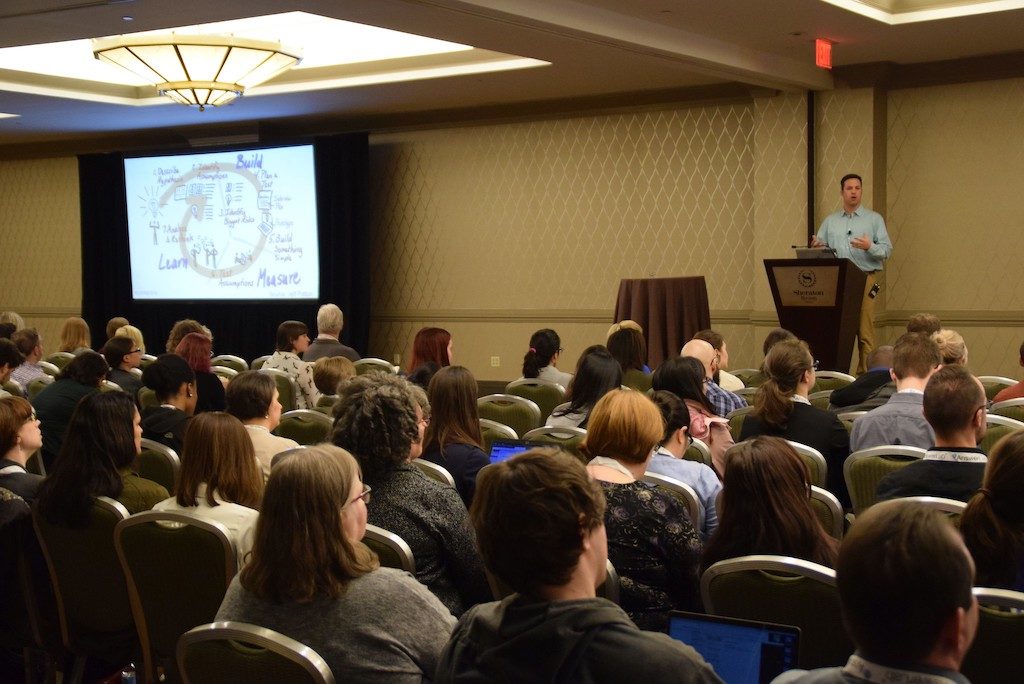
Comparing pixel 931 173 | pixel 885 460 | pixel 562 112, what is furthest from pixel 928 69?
pixel 885 460

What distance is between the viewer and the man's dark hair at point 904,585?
142 cm

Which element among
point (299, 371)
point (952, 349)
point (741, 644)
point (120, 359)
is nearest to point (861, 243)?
point (952, 349)

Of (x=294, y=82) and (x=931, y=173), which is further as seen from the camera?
(x=294, y=82)

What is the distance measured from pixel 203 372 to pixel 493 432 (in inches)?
76.8

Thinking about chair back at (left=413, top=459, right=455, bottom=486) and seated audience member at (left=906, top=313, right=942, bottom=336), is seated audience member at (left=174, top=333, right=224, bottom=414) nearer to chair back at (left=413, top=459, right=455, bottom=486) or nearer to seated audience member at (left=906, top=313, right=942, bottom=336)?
chair back at (left=413, top=459, right=455, bottom=486)

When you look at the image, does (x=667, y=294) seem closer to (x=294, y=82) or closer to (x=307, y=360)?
(x=307, y=360)

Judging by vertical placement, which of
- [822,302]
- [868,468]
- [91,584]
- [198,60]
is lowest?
[91,584]

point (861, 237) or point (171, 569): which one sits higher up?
point (861, 237)

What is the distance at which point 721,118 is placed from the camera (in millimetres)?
10367

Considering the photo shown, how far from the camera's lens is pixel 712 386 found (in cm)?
543

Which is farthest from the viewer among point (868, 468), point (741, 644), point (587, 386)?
point (587, 386)

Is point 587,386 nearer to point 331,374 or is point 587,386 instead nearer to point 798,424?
point 798,424

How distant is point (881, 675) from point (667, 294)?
7.64 metres

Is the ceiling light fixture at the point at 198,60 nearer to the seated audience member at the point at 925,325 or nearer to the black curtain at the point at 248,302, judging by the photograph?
the black curtain at the point at 248,302
